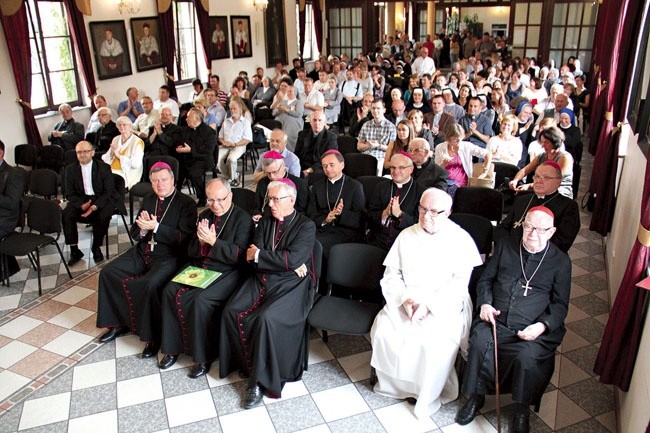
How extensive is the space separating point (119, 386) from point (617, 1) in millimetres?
8466

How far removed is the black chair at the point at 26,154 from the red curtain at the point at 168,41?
420 cm

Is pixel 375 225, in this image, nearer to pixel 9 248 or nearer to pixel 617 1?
pixel 9 248

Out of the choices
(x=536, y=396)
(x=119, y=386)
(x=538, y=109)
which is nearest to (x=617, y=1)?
(x=538, y=109)

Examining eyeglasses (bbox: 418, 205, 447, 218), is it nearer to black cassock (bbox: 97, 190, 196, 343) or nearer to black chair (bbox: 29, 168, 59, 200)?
black cassock (bbox: 97, 190, 196, 343)

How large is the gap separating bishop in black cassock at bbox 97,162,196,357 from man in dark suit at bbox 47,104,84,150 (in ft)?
14.4

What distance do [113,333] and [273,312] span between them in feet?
5.42

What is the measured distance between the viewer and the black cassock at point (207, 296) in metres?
3.92

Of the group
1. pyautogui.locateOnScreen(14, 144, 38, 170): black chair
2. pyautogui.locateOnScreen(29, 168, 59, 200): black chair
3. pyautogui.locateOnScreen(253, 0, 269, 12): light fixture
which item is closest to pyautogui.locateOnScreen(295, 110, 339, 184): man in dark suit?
pyautogui.locateOnScreen(29, 168, 59, 200): black chair

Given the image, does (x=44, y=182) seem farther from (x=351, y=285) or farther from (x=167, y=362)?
(x=351, y=285)

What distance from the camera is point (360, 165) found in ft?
20.4

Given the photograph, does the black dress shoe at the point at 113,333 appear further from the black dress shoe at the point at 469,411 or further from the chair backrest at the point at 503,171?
the chair backrest at the point at 503,171

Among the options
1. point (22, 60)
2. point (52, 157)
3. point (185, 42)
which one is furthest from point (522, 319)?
point (185, 42)

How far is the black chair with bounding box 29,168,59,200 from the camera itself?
6.22 meters

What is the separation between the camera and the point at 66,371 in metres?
4.09
